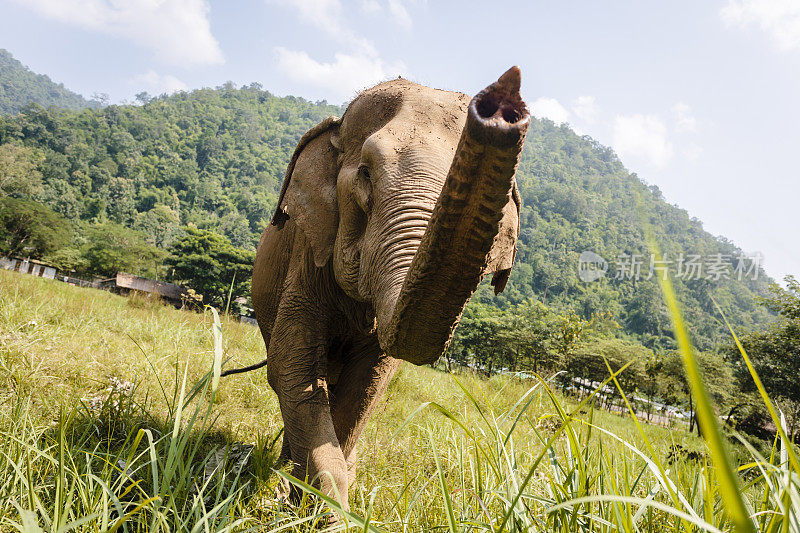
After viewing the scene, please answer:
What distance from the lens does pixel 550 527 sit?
1536 mm

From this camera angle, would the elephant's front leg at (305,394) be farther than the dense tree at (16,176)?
No

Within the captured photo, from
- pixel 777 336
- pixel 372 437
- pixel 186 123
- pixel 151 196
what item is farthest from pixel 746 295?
pixel 186 123

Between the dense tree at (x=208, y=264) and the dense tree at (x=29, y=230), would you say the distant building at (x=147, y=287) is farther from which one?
the dense tree at (x=29, y=230)

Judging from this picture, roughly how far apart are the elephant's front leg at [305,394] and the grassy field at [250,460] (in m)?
0.20

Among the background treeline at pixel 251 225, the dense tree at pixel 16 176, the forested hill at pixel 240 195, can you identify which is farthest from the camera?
the forested hill at pixel 240 195

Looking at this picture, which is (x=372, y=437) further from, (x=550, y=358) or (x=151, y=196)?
(x=151, y=196)

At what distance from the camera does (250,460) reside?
3.13 m

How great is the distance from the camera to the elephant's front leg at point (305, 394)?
250 centimetres

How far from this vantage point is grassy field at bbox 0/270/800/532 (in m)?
1.42

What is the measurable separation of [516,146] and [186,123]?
482ft

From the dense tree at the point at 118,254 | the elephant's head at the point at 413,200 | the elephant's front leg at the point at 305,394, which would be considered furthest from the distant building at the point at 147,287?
the elephant's head at the point at 413,200

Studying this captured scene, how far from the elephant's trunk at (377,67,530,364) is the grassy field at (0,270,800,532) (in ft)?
1.08

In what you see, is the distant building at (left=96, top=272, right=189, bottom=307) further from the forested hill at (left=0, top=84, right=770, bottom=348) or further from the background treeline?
the forested hill at (left=0, top=84, right=770, bottom=348)

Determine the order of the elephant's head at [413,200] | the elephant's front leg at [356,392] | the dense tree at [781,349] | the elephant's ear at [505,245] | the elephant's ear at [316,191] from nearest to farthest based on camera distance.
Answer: the elephant's head at [413,200], the elephant's ear at [505,245], the elephant's ear at [316,191], the elephant's front leg at [356,392], the dense tree at [781,349]
